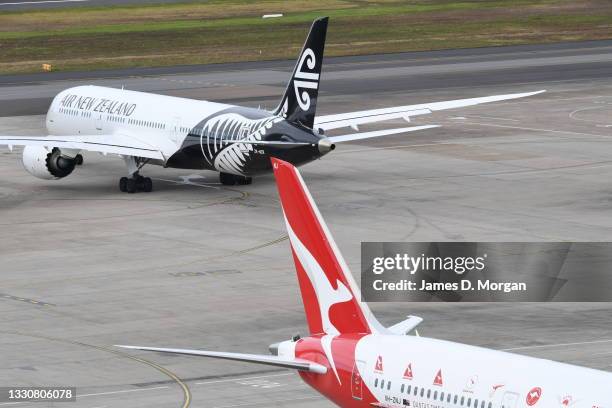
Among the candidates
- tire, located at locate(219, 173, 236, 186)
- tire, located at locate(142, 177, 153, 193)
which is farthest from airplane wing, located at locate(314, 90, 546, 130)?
tire, located at locate(142, 177, 153, 193)

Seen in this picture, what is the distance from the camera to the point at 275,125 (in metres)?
66.2

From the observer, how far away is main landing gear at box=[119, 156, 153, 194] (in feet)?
232

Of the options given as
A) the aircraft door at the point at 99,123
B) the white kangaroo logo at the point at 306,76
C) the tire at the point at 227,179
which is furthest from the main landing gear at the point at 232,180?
the aircraft door at the point at 99,123

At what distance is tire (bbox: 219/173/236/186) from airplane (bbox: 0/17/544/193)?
0.05 m

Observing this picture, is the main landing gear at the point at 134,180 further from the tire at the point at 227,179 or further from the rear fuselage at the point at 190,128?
the tire at the point at 227,179

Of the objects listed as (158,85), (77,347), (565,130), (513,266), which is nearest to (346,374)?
(77,347)

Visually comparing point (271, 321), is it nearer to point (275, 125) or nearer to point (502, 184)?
point (275, 125)

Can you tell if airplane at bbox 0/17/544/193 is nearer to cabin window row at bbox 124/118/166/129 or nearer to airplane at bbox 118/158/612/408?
cabin window row at bbox 124/118/166/129

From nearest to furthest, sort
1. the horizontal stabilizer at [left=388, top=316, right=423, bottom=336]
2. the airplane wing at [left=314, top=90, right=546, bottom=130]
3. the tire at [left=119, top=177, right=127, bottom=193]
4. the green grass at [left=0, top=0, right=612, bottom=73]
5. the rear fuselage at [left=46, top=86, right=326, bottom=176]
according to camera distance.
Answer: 1. the horizontal stabilizer at [left=388, top=316, right=423, bottom=336]
2. the rear fuselage at [left=46, top=86, right=326, bottom=176]
3. the tire at [left=119, top=177, right=127, bottom=193]
4. the airplane wing at [left=314, top=90, right=546, bottom=130]
5. the green grass at [left=0, top=0, right=612, bottom=73]

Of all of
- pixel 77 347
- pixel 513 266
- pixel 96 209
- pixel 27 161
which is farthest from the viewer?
pixel 27 161

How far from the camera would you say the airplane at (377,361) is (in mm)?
22859

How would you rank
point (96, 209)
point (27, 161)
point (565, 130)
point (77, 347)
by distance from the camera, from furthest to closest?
point (565, 130) → point (27, 161) → point (96, 209) → point (77, 347)

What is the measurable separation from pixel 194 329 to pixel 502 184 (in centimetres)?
2944

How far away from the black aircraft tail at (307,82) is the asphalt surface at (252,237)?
4.28 meters
